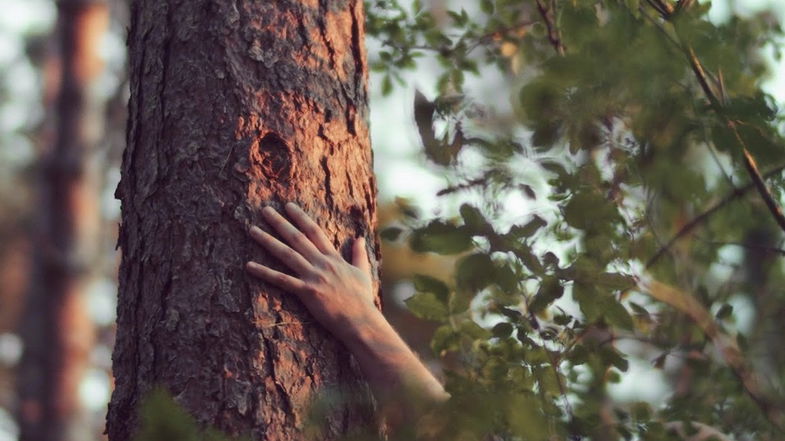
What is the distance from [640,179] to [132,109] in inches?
50.0

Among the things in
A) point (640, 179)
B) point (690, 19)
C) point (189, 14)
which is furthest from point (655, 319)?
point (189, 14)

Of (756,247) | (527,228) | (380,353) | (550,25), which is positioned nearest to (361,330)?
(380,353)

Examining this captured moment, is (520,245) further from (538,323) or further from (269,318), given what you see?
(269,318)

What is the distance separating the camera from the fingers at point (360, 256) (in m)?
2.15

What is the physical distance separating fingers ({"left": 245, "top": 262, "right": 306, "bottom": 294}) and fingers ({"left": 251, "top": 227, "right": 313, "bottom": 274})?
28mm

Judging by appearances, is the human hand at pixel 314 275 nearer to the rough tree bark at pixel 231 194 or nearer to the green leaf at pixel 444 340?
the rough tree bark at pixel 231 194

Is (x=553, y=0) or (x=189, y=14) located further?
(x=553, y=0)

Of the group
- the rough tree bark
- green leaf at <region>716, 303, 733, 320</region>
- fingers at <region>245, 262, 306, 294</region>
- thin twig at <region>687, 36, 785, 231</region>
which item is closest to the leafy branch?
thin twig at <region>687, 36, 785, 231</region>

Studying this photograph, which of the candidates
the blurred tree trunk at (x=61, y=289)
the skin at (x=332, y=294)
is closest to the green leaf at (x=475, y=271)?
the skin at (x=332, y=294)

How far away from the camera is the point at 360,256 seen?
7.11 feet

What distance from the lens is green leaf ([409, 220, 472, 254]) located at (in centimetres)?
146

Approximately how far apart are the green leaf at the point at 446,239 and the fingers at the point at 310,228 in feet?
1.97

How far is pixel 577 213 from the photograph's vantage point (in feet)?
5.07

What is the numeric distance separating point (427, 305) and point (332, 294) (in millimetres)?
210
